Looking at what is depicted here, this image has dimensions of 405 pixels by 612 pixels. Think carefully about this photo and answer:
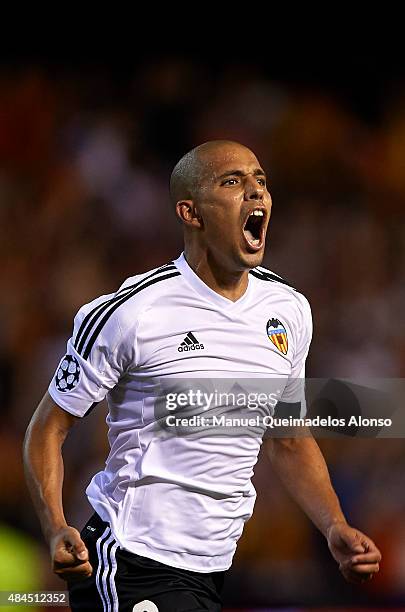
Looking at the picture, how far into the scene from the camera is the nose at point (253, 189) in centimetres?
243

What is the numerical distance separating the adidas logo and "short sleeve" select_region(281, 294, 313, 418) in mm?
258

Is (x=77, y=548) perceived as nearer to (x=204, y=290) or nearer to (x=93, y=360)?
(x=93, y=360)

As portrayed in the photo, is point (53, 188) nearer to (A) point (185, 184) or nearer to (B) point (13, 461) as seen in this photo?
(B) point (13, 461)

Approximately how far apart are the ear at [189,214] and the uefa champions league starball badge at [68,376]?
0.45 meters

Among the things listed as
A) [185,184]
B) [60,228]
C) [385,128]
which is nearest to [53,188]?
[60,228]

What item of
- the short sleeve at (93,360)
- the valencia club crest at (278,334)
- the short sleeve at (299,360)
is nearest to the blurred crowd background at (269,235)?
the short sleeve at (299,360)

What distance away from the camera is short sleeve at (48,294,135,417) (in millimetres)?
2266

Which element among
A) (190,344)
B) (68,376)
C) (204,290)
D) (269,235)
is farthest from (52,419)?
(269,235)

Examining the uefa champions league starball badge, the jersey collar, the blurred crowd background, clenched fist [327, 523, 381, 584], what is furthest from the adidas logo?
the blurred crowd background

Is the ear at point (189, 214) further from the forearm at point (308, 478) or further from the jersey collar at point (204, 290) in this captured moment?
the forearm at point (308, 478)

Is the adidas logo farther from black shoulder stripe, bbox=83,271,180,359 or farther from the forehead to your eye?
the forehead

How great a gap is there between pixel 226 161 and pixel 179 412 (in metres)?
0.60

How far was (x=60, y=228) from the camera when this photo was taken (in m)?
4.10

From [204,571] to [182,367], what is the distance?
0.45m
